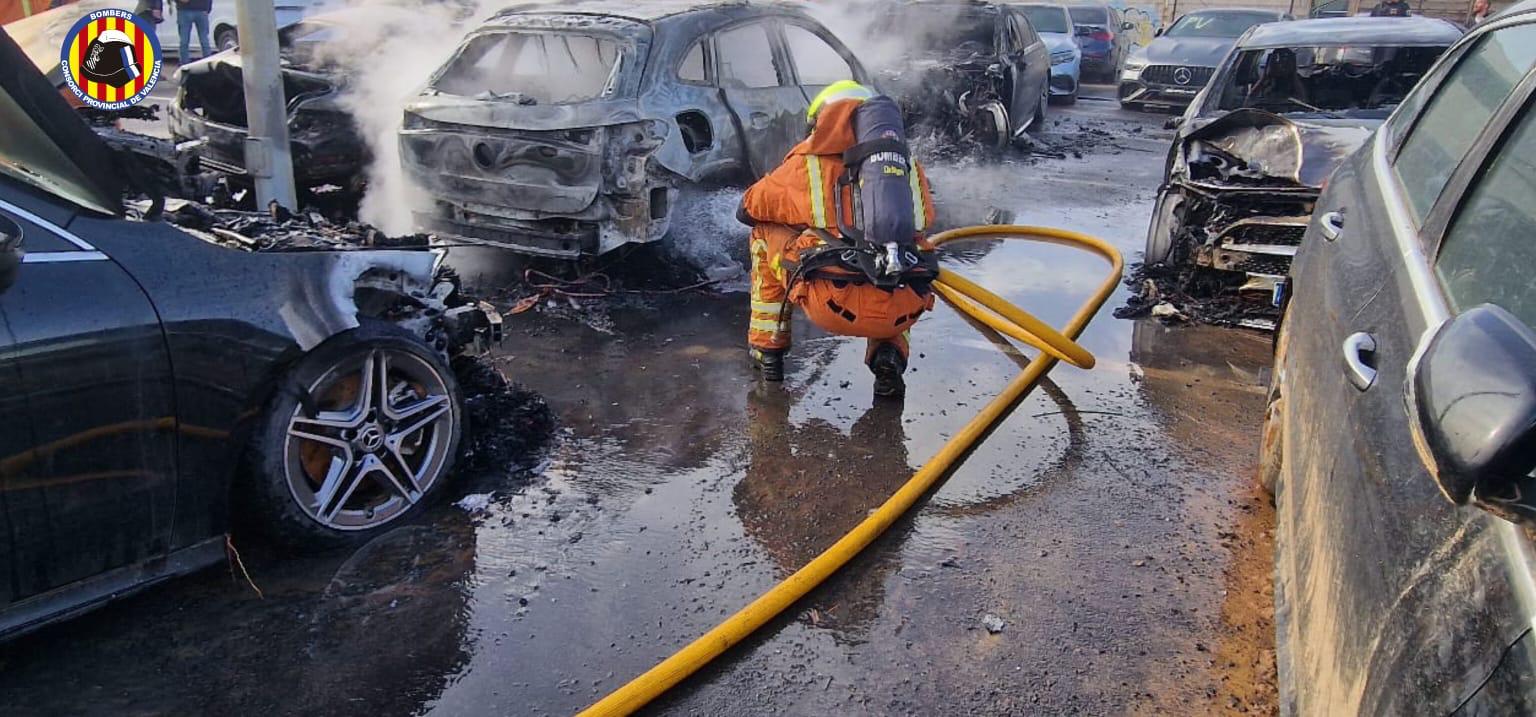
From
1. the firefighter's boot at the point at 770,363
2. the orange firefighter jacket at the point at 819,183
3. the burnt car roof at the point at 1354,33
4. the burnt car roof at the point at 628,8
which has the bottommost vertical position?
the firefighter's boot at the point at 770,363

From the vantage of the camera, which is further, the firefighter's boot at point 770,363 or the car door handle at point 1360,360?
the firefighter's boot at point 770,363

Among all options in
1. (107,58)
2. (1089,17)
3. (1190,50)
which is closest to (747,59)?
(107,58)

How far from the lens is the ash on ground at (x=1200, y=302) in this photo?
19.7 feet

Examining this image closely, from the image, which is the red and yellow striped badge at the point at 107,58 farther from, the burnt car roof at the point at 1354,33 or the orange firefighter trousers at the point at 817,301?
the burnt car roof at the point at 1354,33

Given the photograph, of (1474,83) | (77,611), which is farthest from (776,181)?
(77,611)

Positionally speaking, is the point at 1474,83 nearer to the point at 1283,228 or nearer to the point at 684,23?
the point at 1283,228

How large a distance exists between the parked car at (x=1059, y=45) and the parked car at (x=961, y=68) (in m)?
3.42

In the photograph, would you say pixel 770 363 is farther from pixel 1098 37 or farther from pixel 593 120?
pixel 1098 37

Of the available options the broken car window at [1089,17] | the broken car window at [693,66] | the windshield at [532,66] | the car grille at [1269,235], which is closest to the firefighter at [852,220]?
the broken car window at [693,66]

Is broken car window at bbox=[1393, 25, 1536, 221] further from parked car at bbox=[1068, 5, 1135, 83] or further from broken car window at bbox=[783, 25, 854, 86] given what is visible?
parked car at bbox=[1068, 5, 1135, 83]

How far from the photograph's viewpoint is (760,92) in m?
6.82

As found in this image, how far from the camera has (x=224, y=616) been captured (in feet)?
10.00

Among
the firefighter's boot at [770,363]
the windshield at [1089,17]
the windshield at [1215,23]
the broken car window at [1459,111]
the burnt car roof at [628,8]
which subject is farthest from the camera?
the windshield at [1089,17]

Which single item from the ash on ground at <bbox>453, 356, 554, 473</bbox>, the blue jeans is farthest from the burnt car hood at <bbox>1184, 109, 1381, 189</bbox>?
the blue jeans
